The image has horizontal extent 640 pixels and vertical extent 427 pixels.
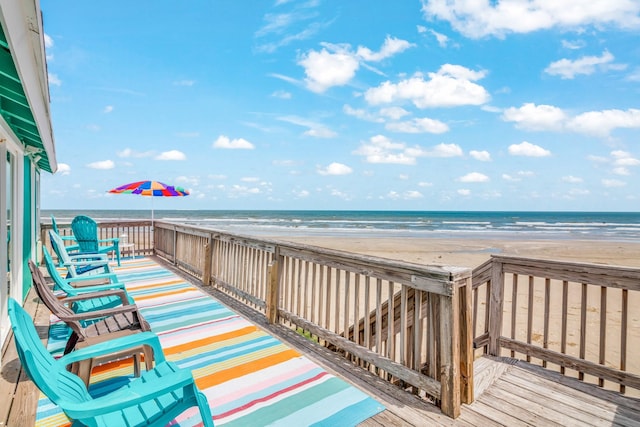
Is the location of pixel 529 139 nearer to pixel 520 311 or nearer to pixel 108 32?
pixel 520 311

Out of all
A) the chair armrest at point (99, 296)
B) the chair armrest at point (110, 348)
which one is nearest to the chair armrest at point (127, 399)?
the chair armrest at point (110, 348)

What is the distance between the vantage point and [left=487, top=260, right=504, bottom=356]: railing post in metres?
3.03

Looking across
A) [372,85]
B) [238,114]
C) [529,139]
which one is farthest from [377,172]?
[372,85]

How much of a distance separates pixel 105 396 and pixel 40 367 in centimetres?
32

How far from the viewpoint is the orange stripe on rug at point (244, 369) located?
257 centimetres

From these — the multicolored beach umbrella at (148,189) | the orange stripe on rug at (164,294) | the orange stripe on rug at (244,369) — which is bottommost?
the orange stripe on rug at (164,294)

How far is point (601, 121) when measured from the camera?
17.3 metres

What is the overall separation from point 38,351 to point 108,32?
8.76m

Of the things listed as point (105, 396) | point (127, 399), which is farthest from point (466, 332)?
point (105, 396)

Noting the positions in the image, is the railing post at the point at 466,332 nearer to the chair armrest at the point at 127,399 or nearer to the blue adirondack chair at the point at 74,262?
the chair armrest at the point at 127,399

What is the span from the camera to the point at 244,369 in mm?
2793

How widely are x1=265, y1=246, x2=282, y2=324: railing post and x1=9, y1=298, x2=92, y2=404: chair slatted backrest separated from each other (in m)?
2.21

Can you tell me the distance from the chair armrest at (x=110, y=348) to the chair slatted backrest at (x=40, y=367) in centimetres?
12

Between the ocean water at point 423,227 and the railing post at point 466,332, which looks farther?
the ocean water at point 423,227
